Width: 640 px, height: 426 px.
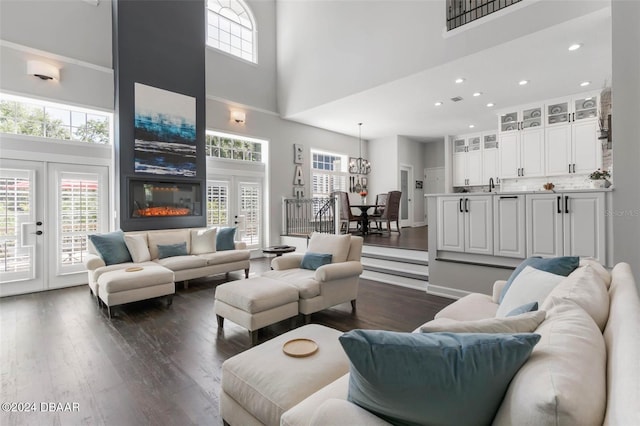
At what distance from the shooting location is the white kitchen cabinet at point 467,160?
8914 millimetres

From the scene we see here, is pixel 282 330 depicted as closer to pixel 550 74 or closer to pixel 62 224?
pixel 62 224

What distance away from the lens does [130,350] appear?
269 centimetres

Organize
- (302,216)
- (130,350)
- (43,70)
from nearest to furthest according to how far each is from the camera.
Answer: (130,350)
(43,70)
(302,216)

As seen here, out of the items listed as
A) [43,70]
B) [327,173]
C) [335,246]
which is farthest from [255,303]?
[327,173]

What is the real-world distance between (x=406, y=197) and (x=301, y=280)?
7622 mm

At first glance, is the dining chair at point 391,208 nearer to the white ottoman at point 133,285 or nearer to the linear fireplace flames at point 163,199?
the linear fireplace flames at point 163,199

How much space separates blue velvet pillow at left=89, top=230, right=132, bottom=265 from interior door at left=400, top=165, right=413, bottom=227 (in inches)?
309

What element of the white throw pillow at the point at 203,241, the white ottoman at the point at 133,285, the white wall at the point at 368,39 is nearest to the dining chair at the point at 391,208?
the white wall at the point at 368,39

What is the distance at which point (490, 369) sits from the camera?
0.82m

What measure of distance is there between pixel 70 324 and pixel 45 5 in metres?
4.90


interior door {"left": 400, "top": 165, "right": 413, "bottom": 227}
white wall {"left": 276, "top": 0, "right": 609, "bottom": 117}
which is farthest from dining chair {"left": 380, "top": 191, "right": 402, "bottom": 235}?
white wall {"left": 276, "top": 0, "right": 609, "bottom": 117}

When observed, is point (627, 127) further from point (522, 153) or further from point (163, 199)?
point (163, 199)

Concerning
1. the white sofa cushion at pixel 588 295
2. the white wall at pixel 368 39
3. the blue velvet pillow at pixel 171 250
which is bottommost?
the blue velvet pillow at pixel 171 250

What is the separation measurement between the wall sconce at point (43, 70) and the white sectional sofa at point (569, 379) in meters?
5.58
